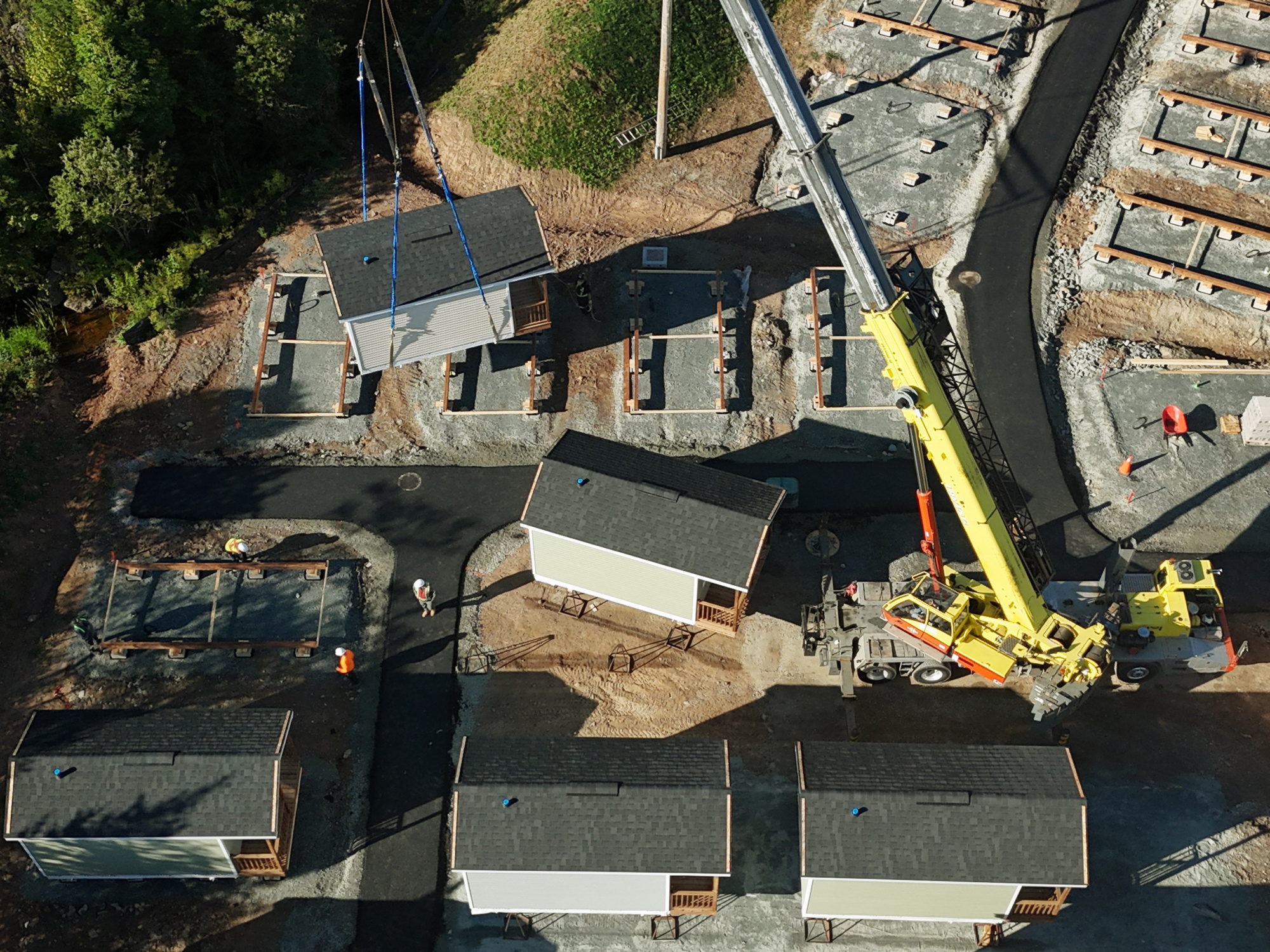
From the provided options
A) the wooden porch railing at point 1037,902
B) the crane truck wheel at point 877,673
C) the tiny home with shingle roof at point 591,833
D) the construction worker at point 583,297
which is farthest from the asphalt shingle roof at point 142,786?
the construction worker at point 583,297

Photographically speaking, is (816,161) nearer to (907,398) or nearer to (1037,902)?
(907,398)

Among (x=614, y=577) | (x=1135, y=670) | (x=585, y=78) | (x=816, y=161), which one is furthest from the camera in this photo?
(x=585, y=78)

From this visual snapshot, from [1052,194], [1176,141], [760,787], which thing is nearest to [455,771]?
[760,787]

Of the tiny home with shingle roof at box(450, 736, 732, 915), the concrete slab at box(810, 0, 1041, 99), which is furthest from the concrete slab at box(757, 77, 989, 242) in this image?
the tiny home with shingle roof at box(450, 736, 732, 915)

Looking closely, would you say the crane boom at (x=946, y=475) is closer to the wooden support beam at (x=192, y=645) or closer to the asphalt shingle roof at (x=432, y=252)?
the asphalt shingle roof at (x=432, y=252)

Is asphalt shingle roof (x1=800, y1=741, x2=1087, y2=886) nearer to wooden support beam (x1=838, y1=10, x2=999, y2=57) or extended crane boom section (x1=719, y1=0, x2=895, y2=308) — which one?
extended crane boom section (x1=719, y1=0, x2=895, y2=308)

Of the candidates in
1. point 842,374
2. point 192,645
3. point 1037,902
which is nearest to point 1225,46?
point 842,374

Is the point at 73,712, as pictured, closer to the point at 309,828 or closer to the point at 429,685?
the point at 309,828
